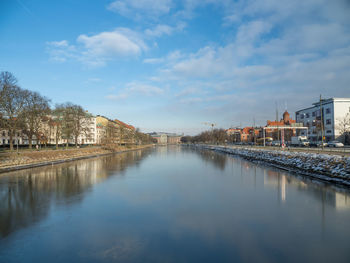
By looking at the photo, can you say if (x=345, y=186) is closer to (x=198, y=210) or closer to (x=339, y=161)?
(x=339, y=161)

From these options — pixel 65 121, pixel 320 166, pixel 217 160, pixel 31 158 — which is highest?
pixel 65 121

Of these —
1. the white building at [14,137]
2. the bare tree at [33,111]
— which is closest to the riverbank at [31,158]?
the white building at [14,137]

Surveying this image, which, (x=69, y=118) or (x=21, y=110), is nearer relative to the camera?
(x=21, y=110)

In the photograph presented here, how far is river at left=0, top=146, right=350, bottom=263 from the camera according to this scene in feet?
19.2

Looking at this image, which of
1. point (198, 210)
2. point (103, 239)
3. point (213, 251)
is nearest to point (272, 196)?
point (198, 210)

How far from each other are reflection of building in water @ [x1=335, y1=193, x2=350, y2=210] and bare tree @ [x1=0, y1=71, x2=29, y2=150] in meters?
33.1

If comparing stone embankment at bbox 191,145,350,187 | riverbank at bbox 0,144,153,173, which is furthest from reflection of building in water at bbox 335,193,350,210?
riverbank at bbox 0,144,153,173

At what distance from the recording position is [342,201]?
420 inches

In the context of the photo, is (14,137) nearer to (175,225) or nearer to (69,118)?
(69,118)

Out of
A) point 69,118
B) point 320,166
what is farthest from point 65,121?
point 320,166

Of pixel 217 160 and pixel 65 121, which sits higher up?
pixel 65 121

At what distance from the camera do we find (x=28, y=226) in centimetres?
770

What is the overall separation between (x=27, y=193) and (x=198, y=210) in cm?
990

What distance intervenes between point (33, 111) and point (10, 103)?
385 cm
